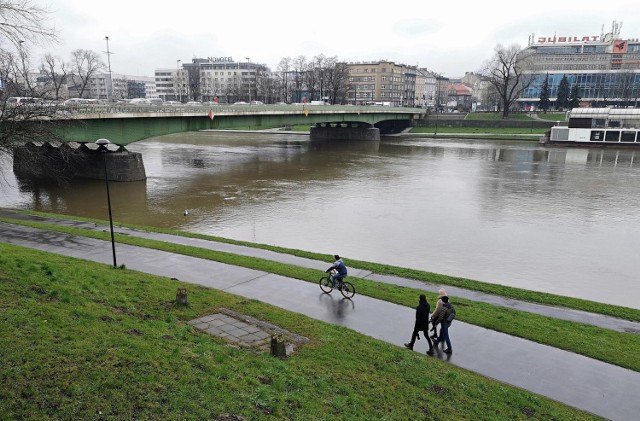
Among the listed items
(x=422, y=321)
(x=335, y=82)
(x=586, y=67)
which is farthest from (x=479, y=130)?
(x=422, y=321)

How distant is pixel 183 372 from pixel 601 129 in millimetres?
87082

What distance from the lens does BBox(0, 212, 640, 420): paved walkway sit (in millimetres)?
9914

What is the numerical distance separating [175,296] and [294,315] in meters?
3.41

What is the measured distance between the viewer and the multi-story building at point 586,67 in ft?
444

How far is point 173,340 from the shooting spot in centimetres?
988

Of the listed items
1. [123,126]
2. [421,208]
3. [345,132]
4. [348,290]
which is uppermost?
[123,126]

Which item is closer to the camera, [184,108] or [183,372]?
[183,372]

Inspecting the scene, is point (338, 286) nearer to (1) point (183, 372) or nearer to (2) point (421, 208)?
(1) point (183, 372)

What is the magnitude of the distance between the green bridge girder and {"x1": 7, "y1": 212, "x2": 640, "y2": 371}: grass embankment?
1163 centimetres

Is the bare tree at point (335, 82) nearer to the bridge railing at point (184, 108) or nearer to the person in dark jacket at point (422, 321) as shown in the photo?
the bridge railing at point (184, 108)

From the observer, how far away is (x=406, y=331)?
41.6ft

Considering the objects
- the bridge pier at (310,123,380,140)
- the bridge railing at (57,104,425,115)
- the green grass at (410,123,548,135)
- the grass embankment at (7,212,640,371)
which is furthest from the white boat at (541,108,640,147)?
the grass embankment at (7,212,640,371)

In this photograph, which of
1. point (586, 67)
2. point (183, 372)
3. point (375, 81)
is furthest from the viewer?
point (375, 81)

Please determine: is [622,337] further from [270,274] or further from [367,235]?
[367,235]
